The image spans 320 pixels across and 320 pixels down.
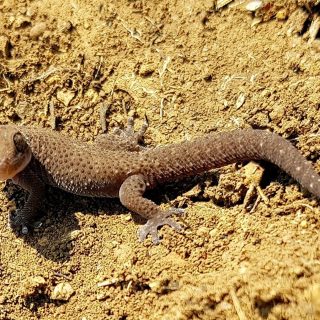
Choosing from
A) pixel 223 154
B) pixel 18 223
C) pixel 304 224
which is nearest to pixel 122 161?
pixel 223 154

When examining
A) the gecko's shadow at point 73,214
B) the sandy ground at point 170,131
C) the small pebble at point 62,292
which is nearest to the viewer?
the sandy ground at point 170,131

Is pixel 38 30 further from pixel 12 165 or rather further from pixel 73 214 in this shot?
pixel 73 214

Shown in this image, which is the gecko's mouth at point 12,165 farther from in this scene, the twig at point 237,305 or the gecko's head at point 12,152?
the twig at point 237,305

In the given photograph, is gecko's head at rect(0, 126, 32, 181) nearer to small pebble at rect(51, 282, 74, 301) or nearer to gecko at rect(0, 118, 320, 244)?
gecko at rect(0, 118, 320, 244)

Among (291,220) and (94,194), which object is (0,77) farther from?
(291,220)

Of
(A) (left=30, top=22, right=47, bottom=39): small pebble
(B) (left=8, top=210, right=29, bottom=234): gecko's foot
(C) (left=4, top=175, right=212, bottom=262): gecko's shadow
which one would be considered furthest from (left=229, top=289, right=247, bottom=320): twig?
(A) (left=30, top=22, right=47, bottom=39): small pebble

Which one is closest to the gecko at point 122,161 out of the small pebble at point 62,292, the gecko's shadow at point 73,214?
the gecko's shadow at point 73,214

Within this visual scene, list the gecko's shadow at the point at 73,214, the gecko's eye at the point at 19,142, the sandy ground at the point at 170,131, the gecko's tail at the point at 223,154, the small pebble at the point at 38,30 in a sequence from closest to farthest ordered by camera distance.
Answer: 1. the sandy ground at the point at 170,131
2. the gecko's tail at the point at 223,154
3. the gecko's shadow at the point at 73,214
4. the gecko's eye at the point at 19,142
5. the small pebble at the point at 38,30
